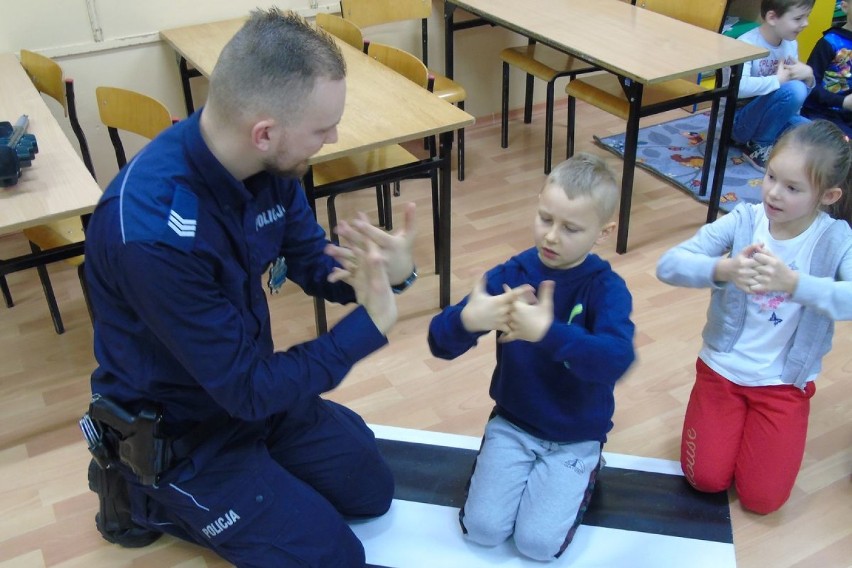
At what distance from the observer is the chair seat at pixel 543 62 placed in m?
3.45

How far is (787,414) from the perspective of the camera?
190 cm

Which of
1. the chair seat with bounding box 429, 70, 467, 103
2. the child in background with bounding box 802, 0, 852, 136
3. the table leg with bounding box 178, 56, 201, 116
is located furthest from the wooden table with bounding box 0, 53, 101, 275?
the child in background with bounding box 802, 0, 852, 136

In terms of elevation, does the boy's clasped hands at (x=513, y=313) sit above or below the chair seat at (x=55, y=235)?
above

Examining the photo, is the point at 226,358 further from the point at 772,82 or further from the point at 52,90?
the point at 772,82

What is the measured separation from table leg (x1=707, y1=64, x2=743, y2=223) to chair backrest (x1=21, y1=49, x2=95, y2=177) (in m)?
2.36

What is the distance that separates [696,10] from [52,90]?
8.71 feet

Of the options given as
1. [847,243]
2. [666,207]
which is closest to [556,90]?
[666,207]

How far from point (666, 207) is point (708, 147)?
303 mm

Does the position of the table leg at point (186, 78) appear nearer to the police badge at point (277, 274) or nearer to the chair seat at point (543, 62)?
the chair seat at point (543, 62)

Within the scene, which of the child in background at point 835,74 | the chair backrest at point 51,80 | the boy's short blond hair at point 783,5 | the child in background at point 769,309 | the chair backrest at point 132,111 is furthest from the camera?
the child in background at point 835,74

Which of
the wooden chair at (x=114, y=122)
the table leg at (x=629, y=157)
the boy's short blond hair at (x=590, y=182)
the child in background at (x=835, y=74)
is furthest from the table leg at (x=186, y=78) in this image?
the child in background at (x=835, y=74)

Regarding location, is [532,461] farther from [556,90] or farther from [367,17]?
[556,90]

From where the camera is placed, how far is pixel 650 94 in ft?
10.3

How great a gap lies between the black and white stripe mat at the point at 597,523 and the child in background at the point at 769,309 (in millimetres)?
93
